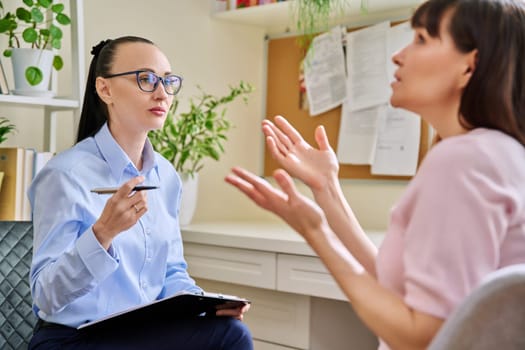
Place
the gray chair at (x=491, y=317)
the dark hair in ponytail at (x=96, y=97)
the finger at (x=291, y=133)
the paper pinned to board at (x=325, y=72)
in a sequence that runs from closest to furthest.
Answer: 1. the gray chair at (x=491, y=317)
2. the finger at (x=291, y=133)
3. the dark hair in ponytail at (x=96, y=97)
4. the paper pinned to board at (x=325, y=72)

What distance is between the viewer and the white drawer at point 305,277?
245 cm

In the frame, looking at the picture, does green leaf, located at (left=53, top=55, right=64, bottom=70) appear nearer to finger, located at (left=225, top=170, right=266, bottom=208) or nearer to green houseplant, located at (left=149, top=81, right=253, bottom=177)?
green houseplant, located at (left=149, top=81, right=253, bottom=177)

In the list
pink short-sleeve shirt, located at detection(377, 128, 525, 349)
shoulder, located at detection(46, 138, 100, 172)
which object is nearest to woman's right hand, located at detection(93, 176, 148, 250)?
shoulder, located at detection(46, 138, 100, 172)

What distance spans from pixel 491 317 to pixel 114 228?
0.90m

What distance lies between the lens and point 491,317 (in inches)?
34.8

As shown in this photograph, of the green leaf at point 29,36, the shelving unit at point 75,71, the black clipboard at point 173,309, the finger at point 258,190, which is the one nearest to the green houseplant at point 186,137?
the shelving unit at point 75,71

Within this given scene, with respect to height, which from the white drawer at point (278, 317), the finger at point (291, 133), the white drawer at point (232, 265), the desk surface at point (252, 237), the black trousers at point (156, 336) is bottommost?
the white drawer at point (278, 317)

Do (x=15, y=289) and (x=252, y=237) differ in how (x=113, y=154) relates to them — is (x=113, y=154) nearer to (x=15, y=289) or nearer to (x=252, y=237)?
(x=15, y=289)

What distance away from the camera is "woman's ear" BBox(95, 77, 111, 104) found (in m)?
1.98

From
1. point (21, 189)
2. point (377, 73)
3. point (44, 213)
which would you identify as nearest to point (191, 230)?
point (21, 189)

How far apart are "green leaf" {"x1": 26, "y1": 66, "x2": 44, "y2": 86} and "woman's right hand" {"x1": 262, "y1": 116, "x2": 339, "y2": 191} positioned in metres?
1.34

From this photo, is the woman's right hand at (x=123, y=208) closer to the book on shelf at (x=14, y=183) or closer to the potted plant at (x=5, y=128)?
the book on shelf at (x=14, y=183)

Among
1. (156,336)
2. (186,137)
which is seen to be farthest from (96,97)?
(186,137)

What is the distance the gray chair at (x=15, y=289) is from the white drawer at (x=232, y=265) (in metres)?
0.86
